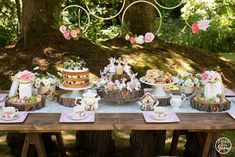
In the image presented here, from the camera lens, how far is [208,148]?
3.23 metres

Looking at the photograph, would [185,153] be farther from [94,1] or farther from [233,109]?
[94,1]

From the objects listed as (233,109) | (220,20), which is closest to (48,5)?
(233,109)

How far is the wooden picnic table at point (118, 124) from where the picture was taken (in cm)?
292

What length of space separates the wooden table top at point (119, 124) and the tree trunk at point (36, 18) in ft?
11.5

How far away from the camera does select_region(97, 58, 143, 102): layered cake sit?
338 cm

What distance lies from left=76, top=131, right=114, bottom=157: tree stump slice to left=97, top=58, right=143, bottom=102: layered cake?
1.95 ft

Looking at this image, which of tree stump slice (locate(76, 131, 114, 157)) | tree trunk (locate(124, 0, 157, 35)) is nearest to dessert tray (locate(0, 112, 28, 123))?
tree stump slice (locate(76, 131, 114, 157))

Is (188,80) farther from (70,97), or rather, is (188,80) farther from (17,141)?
(17,141)

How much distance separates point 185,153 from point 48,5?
3266 mm

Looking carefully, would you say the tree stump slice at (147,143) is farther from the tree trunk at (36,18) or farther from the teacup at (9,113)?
the tree trunk at (36,18)

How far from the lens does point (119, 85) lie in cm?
338

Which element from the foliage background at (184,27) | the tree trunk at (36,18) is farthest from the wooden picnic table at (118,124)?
the foliage background at (184,27)

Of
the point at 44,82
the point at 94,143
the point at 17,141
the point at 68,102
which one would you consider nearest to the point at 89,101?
the point at 68,102

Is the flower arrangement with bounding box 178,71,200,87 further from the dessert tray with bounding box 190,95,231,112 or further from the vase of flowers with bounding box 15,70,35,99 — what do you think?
the vase of flowers with bounding box 15,70,35,99
